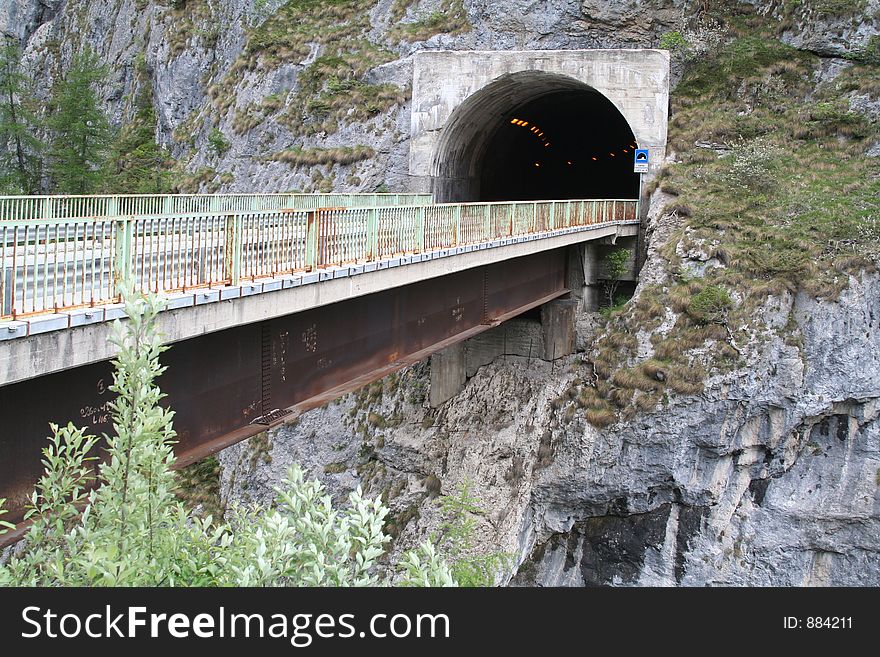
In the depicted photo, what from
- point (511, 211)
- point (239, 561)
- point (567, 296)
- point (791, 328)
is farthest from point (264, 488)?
point (239, 561)

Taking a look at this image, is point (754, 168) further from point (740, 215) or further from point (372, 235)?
point (372, 235)

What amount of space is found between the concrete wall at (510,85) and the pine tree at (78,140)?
20671mm

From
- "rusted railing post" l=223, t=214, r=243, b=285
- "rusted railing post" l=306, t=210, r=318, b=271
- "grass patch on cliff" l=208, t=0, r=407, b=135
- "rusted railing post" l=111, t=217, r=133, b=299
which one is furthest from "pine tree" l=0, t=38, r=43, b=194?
"rusted railing post" l=111, t=217, r=133, b=299

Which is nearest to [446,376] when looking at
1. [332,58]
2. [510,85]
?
[510,85]

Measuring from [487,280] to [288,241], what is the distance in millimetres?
8920

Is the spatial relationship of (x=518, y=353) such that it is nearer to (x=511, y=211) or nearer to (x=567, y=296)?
(x=567, y=296)

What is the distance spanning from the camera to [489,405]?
2569cm

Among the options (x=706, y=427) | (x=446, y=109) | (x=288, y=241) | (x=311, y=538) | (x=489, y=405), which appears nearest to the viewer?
(x=311, y=538)

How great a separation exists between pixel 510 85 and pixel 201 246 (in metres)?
22.5

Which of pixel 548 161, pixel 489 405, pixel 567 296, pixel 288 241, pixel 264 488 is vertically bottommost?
pixel 264 488

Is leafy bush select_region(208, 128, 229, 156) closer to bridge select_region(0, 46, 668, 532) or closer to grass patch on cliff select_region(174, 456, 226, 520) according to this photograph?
bridge select_region(0, 46, 668, 532)

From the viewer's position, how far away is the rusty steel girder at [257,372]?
868cm

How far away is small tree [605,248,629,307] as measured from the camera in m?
26.4
